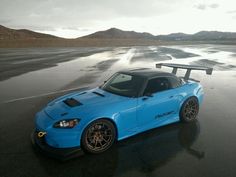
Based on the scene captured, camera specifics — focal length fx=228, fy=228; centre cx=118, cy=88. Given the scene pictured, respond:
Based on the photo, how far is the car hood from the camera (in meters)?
4.43

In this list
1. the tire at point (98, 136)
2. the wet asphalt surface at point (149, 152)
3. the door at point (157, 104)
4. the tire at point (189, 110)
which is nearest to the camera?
the wet asphalt surface at point (149, 152)

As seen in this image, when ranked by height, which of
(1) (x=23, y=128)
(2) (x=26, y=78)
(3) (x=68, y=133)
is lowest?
(2) (x=26, y=78)

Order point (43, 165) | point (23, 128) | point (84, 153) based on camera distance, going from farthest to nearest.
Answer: point (23, 128) → point (84, 153) → point (43, 165)

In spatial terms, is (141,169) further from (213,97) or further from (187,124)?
(213,97)

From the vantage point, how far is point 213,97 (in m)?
8.50

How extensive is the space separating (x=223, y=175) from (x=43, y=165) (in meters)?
3.10

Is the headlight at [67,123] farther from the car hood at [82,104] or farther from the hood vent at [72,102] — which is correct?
the hood vent at [72,102]

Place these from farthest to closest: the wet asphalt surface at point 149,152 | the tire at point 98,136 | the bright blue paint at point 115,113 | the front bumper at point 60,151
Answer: the tire at point 98,136, the bright blue paint at point 115,113, the front bumper at point 60,151, the wet asphalt surface at point 149,152

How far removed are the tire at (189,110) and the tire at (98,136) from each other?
2.23m

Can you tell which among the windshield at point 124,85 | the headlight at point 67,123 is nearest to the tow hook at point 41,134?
the headlight at point 67,123

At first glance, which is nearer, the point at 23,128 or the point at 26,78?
the point at 23,128

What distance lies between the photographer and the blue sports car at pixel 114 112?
13.9 feet

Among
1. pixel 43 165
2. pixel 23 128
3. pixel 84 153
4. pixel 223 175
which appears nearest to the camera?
pixel 223 175

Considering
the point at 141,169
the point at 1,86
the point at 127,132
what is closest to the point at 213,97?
the point at 127,132
